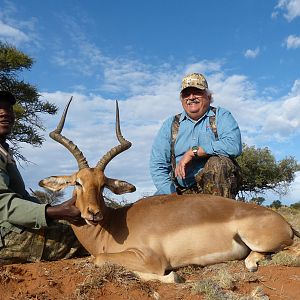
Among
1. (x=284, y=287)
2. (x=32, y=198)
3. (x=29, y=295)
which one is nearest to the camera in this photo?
(x=29, y=295)

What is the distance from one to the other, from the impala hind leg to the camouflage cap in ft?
8.77

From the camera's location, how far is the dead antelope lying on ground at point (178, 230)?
470 centimetres

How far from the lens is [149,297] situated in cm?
368

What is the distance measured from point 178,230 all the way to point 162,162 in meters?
2.01

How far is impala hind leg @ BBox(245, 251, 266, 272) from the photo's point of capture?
178 inches

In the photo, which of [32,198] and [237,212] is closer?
[237,212]

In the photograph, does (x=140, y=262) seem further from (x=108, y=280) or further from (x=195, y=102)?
(x=195, y=102)

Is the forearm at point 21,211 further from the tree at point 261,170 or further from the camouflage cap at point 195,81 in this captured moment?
the tree at point 261,170

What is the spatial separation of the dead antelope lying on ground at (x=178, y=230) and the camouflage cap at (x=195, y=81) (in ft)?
6.67

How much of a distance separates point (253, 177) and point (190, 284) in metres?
20.4

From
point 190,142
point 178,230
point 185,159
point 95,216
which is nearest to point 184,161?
point 185,159

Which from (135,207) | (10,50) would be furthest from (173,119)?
(10,50)

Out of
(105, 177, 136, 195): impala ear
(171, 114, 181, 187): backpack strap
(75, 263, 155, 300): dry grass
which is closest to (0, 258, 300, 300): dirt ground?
(75, 263, 155, 300): dry grass

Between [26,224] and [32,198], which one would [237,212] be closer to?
[26,224]
